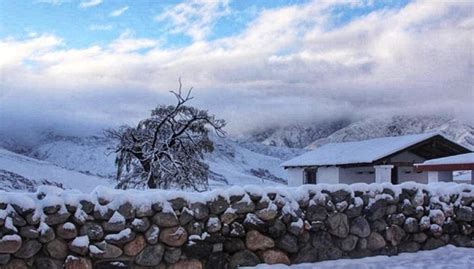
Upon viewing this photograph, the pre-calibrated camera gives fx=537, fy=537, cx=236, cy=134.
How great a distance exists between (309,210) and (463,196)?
280cm

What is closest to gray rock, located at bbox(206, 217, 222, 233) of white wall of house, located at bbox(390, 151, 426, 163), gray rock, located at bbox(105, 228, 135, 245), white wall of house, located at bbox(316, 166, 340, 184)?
gray rock, located at bbox(105, 228, 135, 245)

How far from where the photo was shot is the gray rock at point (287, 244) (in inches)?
269

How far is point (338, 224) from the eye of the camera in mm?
7164

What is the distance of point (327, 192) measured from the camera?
23.8ft

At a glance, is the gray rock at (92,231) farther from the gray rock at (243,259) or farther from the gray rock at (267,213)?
the gray rock at (267,213)

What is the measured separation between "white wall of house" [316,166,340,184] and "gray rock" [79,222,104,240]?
2074 centimetres

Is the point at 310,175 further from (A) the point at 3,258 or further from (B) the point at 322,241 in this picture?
(A) the point at 3,258

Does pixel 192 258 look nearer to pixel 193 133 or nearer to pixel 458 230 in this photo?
pixel 458 230

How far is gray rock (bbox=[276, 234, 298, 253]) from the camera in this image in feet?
22.4

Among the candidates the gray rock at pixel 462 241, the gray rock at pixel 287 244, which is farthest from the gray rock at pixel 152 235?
the gray rock at pixel 462 241

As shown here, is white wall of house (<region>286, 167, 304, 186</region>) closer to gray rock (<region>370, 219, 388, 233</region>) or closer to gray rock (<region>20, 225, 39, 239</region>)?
gray rock (<region>370, 219, 388, 233</region>)

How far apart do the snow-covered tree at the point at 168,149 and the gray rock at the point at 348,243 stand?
12.5 metres

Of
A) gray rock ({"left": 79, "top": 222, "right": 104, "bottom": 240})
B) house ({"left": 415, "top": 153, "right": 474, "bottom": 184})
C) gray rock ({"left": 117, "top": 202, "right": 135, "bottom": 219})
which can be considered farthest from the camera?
house ({"left": 415, "top": 153, "right": 474, "bottom": 184})

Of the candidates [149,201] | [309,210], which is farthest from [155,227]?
[309,210]
